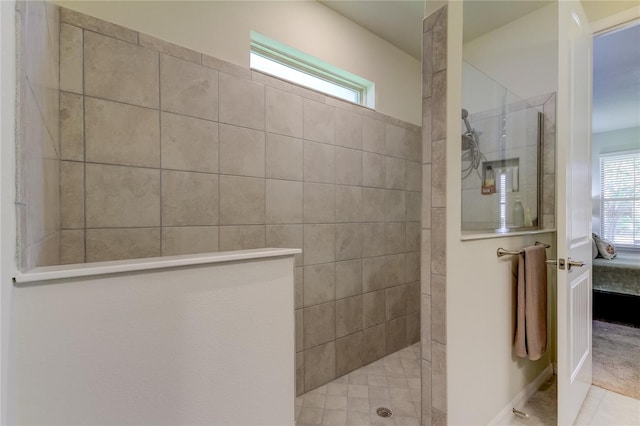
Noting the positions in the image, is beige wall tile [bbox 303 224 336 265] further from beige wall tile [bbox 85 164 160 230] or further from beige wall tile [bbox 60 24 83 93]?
beige wall tile [bbox 60 24 83 93]

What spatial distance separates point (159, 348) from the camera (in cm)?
67

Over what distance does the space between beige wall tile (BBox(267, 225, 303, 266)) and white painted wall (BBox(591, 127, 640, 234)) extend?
6139mm

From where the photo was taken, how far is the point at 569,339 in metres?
1.48

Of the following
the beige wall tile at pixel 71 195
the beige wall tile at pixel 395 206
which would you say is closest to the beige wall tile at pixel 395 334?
the beige wall tile at pixel 395 206

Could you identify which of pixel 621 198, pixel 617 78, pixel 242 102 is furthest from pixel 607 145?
pixel 242 102

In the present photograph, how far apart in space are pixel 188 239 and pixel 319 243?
885 mm

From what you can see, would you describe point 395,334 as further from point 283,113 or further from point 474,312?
point 283,113

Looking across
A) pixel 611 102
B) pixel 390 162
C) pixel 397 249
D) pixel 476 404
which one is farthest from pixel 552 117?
pixel 611 102

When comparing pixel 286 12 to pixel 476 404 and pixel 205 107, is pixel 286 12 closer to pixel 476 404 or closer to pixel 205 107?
pixel 205 107

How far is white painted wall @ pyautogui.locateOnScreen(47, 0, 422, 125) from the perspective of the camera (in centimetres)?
143

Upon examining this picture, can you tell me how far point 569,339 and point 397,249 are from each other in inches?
50.2

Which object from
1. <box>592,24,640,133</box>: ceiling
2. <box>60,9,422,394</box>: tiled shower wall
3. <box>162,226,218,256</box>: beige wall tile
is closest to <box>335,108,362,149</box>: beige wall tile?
<box>60,9,422,394</box>: tiled shower wall

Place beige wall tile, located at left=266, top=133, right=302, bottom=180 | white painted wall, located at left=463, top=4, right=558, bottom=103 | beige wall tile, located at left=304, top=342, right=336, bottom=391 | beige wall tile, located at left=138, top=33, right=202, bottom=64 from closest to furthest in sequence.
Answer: beige wall tile, located at left=138, top=33, right=202, bottom=64 < beige wall tile, located at left=266, top=133, right=302, bottom=180 < beige wall tile, located at left=304, top=342, right=336, bottom=391 < white painted wall, located at left=463, top=4, right=558, bottom=103

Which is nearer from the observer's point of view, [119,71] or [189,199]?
[119,71]
